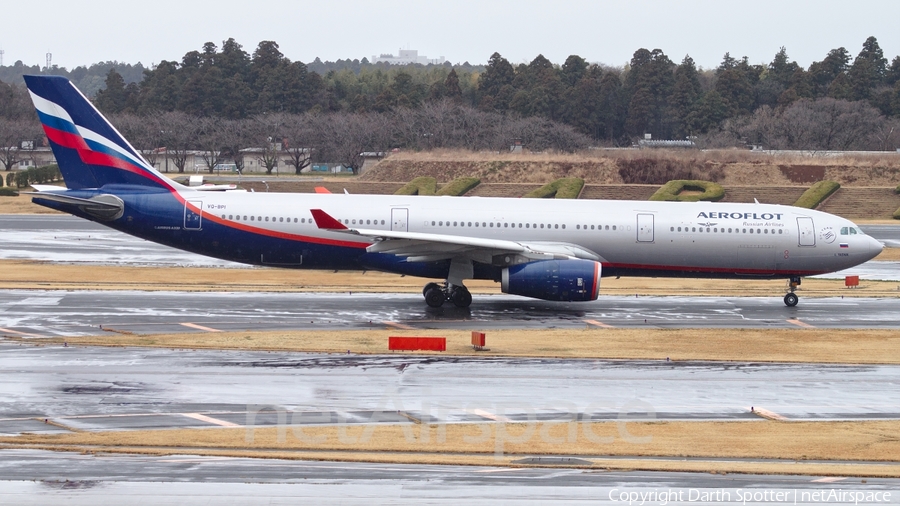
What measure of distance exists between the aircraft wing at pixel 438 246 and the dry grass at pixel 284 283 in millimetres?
5280

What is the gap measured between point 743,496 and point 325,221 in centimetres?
1863

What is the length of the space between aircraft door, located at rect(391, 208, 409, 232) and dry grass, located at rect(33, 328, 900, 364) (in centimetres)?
473

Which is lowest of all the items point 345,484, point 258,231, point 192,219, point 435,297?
point 345,484

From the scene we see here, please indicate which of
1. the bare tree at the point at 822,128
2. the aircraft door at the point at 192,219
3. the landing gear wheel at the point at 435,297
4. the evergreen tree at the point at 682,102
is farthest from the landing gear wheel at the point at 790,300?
the evergreen tree at the point at 682,102

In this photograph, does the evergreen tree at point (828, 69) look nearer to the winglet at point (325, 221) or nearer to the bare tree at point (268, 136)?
the bare tree at point (268, 136)

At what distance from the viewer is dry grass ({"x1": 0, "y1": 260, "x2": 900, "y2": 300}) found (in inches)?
1444

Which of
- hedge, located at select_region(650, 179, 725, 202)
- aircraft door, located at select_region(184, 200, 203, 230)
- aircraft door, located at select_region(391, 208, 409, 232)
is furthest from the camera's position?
hedge, located at select_region(650, 179, 725, 202)

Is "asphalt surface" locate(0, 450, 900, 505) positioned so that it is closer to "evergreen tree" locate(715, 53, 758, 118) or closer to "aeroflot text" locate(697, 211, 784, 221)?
"aeroflot text" locate(697, 211, 784, 221)

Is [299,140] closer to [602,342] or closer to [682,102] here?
[682,102]

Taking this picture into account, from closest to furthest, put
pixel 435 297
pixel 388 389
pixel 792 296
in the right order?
pixel 388 389
pixel 435 297
pixel 792 296

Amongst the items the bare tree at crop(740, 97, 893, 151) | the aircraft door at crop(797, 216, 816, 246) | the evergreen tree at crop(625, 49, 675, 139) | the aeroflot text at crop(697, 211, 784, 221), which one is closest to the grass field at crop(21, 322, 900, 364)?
the aircraft door at crop(797, 216, 816, 246)

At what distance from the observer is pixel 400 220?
32875mm

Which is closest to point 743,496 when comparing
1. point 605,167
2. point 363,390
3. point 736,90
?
point 363,390

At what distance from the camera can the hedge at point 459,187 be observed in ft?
245
